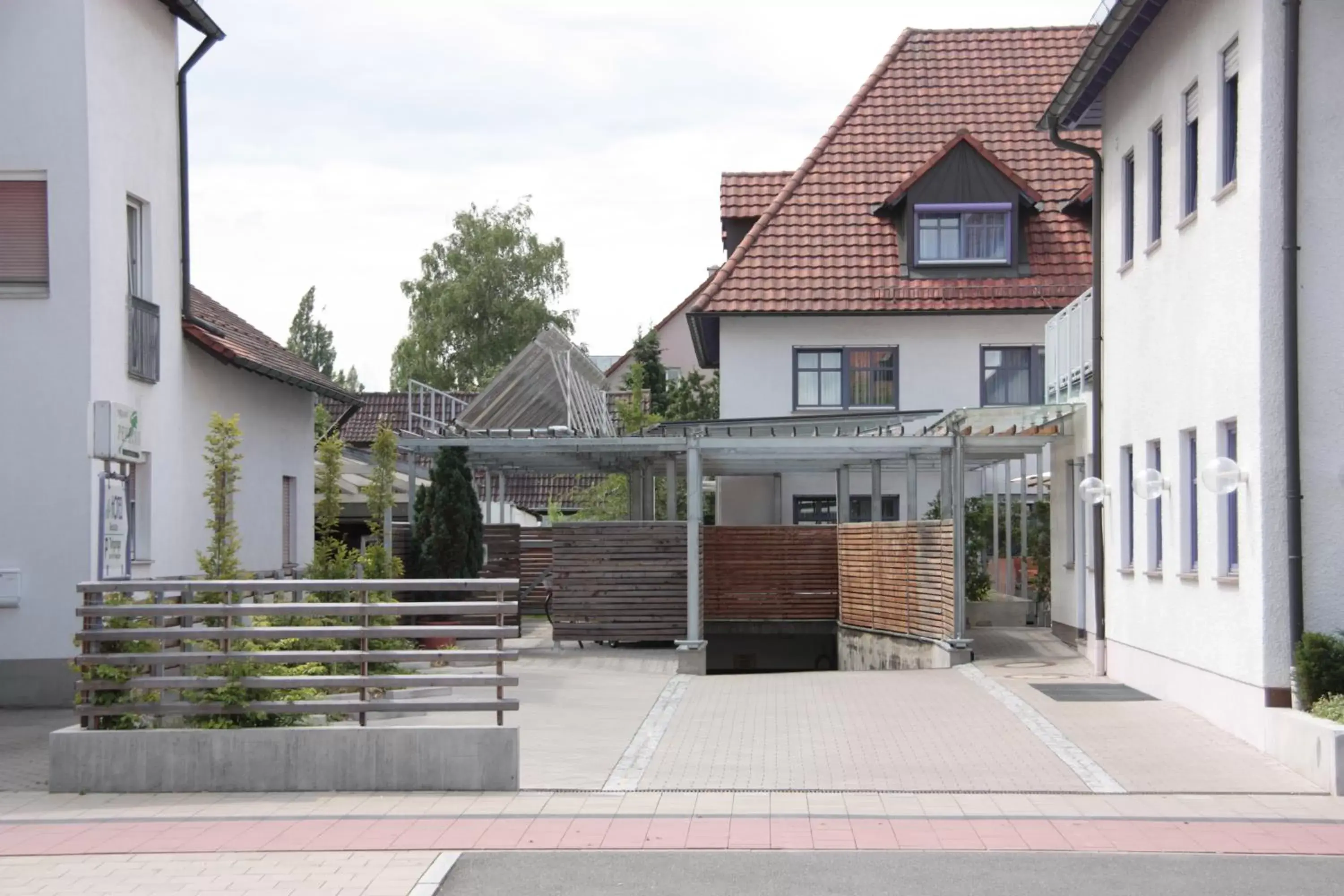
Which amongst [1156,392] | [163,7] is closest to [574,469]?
[163,7]

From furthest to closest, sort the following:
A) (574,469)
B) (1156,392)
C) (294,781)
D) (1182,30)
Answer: (574,469) → (1156,392) → (1182,30) → (294,781)

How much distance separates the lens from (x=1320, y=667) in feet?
42.2

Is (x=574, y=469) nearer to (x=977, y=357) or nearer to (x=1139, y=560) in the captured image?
(x=977, y=357)

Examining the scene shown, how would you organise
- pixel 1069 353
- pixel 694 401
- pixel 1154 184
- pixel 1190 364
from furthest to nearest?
pixel 694 401 → pixel 1069 353 → pixel 1154 184 → pixel 1190 364

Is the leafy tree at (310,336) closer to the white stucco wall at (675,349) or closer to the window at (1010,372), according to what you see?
the white stucco wall at (675,349)

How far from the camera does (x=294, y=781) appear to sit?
39.4ft

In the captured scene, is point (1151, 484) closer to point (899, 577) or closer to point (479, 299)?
point (899, 577)

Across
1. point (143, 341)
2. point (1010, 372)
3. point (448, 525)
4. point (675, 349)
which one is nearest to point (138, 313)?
point (143, 341)

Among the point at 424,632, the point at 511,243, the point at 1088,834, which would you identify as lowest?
the point at 1088,834

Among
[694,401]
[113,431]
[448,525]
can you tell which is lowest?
[448,525]

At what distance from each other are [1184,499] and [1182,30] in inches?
181

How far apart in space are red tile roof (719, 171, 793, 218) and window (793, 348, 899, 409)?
4.73 metres

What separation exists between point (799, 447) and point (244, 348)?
773 centimetres

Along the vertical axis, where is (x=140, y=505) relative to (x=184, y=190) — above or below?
below
